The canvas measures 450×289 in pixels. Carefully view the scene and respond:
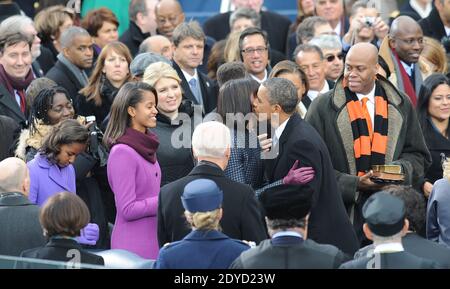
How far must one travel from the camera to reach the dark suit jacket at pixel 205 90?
1158cm

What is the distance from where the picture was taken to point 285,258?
7020mm

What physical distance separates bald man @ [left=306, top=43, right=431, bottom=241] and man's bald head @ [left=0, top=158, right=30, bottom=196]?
2.51 m

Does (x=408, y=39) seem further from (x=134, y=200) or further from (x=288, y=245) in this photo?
(x=288, y=245)

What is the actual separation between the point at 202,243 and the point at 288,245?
0.58 m

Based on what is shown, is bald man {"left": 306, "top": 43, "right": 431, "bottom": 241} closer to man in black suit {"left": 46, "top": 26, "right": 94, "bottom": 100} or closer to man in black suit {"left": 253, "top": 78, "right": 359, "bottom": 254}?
man in black suit {"left": 253, "top": 78, "right": 359, "bottom": 254}

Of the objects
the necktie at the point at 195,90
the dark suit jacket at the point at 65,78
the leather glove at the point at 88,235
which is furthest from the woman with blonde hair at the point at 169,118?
the dark suit jacket at the point at 65,78

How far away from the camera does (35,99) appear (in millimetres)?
9938

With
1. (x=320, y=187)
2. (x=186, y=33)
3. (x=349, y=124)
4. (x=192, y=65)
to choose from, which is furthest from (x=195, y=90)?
(x=320, y=187)

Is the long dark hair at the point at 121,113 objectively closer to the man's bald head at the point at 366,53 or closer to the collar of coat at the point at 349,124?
the collar of coat at the point at 349,124

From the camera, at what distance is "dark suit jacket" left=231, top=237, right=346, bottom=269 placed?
23.0 ft
